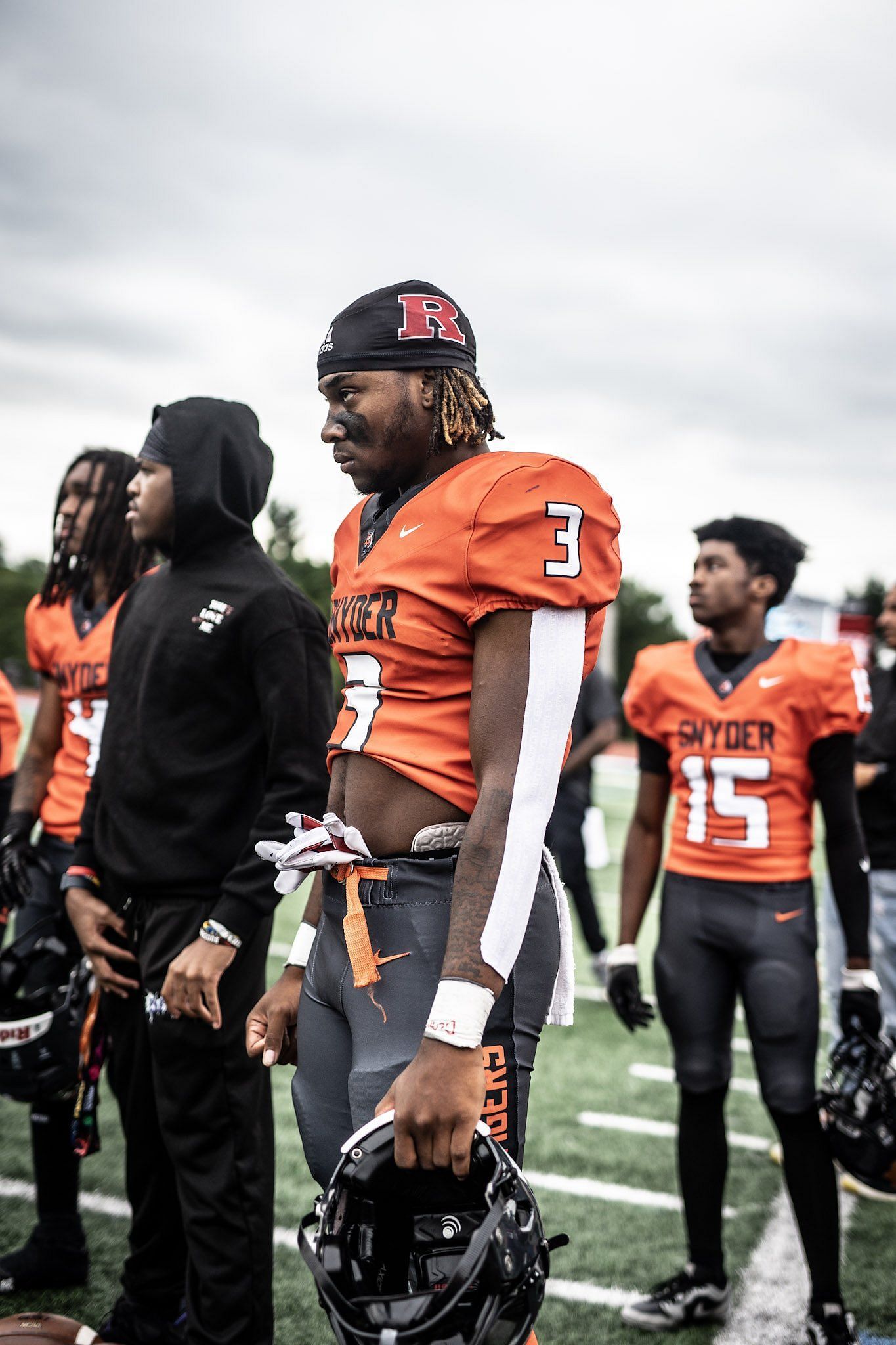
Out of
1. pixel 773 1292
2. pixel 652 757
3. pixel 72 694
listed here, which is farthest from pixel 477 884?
pixel 773 1292

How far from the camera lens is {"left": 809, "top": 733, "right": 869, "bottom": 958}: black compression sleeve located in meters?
3.38

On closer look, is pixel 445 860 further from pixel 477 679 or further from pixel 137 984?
pixel 137 984

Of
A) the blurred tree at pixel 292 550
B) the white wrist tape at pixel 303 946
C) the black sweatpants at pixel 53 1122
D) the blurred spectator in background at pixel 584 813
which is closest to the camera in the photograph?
the white wrist tape at pixel 303 946

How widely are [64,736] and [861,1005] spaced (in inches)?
98.1

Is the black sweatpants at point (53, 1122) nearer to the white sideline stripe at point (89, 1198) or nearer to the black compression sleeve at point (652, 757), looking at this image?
the white sideline stripe at point (89, 1198)

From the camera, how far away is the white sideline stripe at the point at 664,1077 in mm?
5496

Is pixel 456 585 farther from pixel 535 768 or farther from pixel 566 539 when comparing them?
pixel 535 768

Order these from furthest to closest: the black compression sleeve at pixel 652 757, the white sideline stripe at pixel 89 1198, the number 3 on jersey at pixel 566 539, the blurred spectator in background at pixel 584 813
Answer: the blurred spectator in background at pixel 584 813 → the white sideline stripe at pixel 89 1198 → the black compression sleeve at pixel 652 757 → the number 3 on jersey at pixel 566 539

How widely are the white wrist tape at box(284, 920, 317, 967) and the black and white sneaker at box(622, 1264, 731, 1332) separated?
173cm

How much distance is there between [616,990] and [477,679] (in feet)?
6.73

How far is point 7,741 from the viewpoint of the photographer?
4.90 m

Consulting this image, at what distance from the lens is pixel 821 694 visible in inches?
133

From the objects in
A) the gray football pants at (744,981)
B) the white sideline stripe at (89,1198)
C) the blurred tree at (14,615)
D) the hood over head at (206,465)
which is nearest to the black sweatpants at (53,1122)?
the white sideline stripe at (89,1198)

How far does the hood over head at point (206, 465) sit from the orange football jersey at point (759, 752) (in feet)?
4.86
